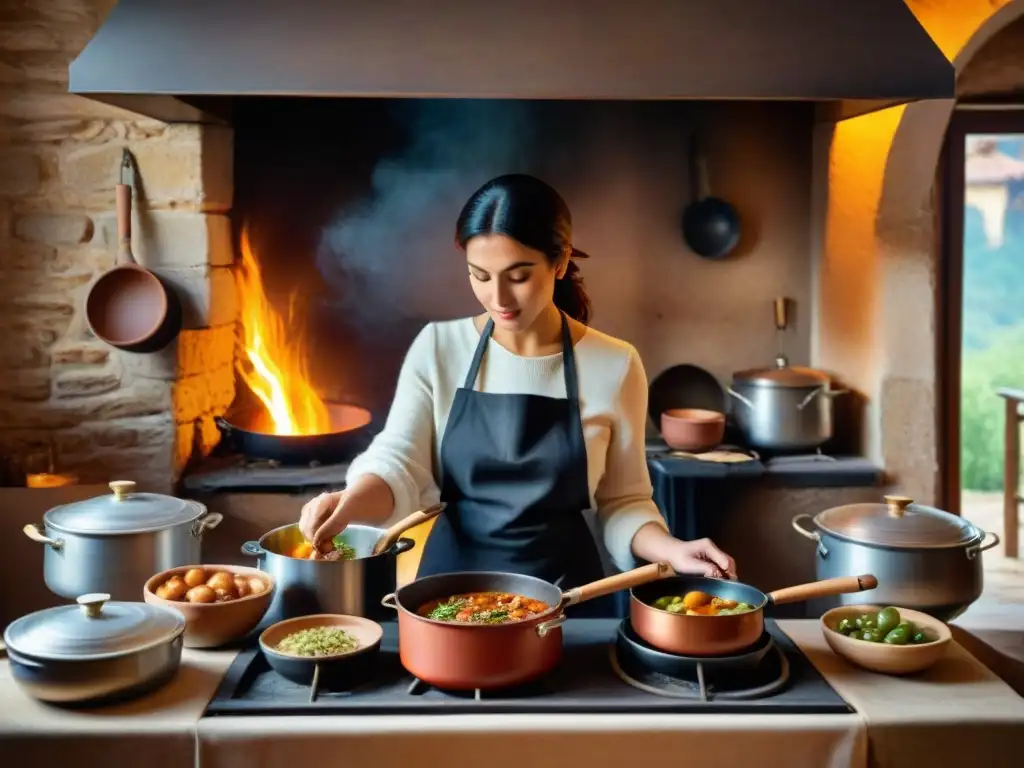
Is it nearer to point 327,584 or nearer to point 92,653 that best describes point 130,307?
point 327,584

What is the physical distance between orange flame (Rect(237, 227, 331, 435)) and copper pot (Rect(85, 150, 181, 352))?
0.50 metres

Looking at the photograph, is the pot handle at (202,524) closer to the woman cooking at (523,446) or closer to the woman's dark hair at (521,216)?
the woman cooking at (523,446)

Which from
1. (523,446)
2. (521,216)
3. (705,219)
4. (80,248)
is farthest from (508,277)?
(705,219)

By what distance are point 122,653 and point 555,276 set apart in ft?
3.89

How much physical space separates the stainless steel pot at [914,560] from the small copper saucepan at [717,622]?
157 millimetres

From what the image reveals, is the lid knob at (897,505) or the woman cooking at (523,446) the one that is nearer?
the lid knob at (897,505)

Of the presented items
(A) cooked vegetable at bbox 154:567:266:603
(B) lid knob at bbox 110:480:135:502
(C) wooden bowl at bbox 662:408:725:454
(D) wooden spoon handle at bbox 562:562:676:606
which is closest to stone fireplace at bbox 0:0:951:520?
(C) wooden bowl at bbox 662:408:725:454

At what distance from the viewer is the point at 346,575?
1.98 meters

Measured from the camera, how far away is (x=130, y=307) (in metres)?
3.53

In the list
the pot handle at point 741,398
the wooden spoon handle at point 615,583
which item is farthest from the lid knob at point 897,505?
the pot handle at point 741,398

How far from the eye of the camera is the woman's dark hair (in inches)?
86.5

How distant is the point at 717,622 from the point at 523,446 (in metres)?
0.80

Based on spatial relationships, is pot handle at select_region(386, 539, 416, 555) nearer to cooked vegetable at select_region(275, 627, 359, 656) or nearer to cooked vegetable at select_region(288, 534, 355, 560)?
cooked vegetable at select_region(288, 534, 355, 560)

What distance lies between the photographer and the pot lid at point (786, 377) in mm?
3863
